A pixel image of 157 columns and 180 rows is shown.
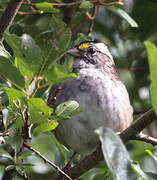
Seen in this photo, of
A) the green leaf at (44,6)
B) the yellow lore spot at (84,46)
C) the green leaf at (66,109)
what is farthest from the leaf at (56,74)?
the yellow lore spot at (84,46)

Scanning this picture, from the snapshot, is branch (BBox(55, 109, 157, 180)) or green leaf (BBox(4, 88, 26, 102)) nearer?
green leaf (BBox(4, 88, 26, 102))

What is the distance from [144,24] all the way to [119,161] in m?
2.73

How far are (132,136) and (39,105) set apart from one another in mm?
582

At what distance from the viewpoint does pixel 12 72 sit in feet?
7.43

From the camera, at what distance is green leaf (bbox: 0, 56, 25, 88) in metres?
2.26

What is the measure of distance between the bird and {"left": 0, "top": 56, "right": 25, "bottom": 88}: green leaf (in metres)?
1.17

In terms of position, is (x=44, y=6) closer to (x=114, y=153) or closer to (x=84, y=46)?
(x=114, y=153)

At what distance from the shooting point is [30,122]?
7.79 ft

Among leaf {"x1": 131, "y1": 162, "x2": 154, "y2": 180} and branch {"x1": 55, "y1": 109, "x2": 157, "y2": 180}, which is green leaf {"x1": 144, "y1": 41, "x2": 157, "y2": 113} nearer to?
leaf {"x1": 131, "y1": 162, "x2": 154, "y2": 180}

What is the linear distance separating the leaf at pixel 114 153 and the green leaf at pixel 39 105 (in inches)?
14.8

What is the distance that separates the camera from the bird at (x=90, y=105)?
3.61 metres

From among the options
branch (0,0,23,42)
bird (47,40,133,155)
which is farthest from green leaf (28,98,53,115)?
bird (47,40,133,155)

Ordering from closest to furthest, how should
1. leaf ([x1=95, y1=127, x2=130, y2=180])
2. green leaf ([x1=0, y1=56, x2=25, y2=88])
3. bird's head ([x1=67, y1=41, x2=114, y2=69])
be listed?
leaf ([x1=95, y1=127, x2=130, y2=180]) → green leaf ([x1=0, y1=56, x2=25, y2=88]) → bird's head ([x1=67, y1=41, x2=114, y2=69])

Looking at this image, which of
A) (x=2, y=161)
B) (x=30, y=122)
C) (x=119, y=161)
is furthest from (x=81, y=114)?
(x=119, y=161)
